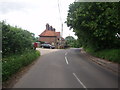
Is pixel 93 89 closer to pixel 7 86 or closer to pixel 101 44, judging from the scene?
pixel 7 86

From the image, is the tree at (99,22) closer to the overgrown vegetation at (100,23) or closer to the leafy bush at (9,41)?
the overgrown vegetation at (100,23)

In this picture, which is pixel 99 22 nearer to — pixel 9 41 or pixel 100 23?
pixel 100 23

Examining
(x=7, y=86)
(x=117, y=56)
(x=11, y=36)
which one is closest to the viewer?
(x=7, y=86)

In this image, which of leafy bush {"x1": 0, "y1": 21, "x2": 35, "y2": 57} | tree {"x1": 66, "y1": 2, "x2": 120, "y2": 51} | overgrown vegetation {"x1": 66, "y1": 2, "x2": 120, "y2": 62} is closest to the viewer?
leafy bush {"x1": 0, "y1": 21, "x2": 35, "y2": 57}

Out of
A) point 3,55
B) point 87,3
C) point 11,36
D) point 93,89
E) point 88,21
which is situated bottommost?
point 93,89

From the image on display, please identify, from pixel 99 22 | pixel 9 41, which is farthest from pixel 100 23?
pixel 9 41

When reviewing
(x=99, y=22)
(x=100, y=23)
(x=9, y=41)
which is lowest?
(x=9, y=41)

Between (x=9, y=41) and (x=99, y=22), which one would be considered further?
(x=99, y=22)

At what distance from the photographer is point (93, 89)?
29.5ft

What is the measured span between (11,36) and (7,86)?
226 inches

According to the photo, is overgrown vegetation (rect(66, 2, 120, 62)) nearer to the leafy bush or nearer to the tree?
the tree

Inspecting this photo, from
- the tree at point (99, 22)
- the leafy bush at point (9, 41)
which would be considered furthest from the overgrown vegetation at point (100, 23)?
the leafy bush at point (9, 41)

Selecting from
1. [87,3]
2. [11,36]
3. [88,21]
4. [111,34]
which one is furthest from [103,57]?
[11,36]

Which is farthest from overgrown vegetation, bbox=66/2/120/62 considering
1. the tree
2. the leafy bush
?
the leafy bush
